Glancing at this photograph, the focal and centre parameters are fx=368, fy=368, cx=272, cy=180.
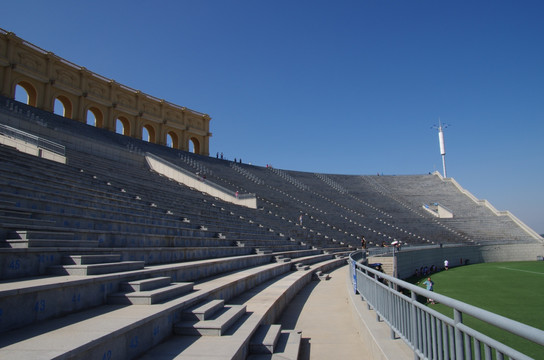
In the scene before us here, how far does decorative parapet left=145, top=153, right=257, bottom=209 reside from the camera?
26.2 m

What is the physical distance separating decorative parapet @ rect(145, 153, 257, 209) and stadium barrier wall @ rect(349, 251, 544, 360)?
67.6ft

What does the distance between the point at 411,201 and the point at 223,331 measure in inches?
1914

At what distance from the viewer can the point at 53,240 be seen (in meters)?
5.23

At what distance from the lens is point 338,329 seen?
7.11 m

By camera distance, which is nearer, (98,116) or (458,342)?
(458,342)

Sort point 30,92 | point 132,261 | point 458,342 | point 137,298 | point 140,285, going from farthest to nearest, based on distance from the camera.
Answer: point 30,92, point 132,261, point 140,285, point 137,298, point 458,342

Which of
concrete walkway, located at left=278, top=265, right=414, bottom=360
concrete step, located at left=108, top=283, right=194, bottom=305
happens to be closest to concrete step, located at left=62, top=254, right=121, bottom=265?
concrete step, located at left=108, top=283, right=194, bottom=305

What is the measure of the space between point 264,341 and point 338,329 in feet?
9.07

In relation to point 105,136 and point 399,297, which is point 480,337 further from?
point 105,136

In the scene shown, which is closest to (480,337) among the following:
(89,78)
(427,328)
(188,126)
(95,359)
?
(427,328)

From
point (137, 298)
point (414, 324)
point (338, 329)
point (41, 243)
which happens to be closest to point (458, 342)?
point (414, 324)

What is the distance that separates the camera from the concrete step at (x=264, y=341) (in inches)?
185

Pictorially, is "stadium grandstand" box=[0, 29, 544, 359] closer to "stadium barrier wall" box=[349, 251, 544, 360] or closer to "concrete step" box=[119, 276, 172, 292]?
"concrete step" box=[119, 276, 172, 292]

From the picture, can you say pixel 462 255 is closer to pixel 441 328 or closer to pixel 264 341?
pixel 264 341
